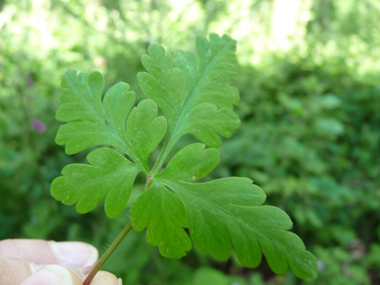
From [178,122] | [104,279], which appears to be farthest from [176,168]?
[104,279]

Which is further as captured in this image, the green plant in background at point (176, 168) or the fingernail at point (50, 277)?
the fingernail at point (50, 277)

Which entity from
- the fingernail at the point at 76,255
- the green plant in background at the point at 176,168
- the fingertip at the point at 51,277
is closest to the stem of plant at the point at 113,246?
the green plant in background at the point at 176,168

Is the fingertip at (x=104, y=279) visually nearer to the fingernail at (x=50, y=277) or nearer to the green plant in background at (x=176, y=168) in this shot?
the fingernail at (x=50, y=277)

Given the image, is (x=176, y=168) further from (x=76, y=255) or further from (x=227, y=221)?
(x=76, y=255)

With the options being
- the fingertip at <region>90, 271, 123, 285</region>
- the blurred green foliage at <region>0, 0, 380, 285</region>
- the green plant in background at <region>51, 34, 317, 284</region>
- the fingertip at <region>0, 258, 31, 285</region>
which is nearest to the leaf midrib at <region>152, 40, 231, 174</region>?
the green plant in background at <region>51, 34, 317, 284</region>

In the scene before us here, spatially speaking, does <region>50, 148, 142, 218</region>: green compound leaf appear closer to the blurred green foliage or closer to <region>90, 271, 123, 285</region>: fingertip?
<region>90, 271, 123, 285</region>: fingertip

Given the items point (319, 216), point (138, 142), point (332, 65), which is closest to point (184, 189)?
point (138, 142)

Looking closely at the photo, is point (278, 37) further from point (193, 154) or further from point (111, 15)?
point (193, 154)

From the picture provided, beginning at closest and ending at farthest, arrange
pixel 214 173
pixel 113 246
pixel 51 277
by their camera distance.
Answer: pixel 113 246 → pixel 51 277 → pixel 214 173
